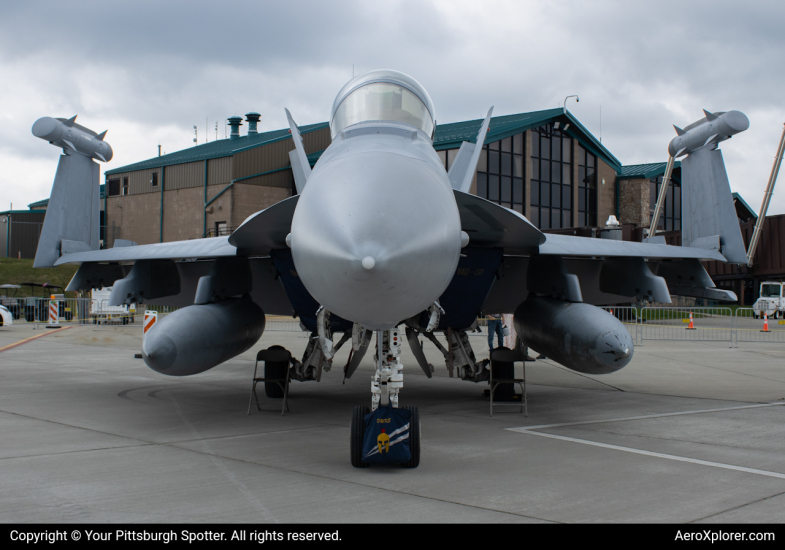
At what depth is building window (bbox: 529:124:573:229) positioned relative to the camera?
40.1 meters

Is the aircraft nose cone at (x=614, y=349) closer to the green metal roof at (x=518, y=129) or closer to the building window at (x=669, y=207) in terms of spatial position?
→ the green metal roof at (x=518, y=129)

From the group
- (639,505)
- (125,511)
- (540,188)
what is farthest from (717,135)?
(540,188)

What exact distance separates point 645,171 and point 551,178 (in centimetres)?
898

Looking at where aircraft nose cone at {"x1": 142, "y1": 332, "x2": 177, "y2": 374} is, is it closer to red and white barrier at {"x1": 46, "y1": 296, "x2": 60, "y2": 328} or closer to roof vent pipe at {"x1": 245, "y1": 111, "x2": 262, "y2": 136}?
red and white barrier at {"x1": 46, "y1": 296, "x2": 60, "y2": 328}

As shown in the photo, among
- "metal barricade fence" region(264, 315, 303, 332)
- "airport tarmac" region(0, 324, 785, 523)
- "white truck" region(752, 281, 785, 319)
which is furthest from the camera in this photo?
"white truck" region(752, 281, 785, 319)

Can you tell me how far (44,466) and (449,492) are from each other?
3.39 metres

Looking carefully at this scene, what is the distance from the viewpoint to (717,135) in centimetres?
948

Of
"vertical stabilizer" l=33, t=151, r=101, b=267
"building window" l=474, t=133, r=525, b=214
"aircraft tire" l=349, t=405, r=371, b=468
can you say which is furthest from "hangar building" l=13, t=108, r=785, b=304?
"aircraft tire" l=349, t=405, r=371, b=468

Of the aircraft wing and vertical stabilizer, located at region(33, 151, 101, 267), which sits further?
vertical stabilizer, located at region(33, 151, 101, 267)

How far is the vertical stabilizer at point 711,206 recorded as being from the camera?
9562mm

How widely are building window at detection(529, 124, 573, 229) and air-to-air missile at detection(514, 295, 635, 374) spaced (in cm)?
3189

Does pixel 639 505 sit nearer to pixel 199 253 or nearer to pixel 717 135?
pixel 199 253

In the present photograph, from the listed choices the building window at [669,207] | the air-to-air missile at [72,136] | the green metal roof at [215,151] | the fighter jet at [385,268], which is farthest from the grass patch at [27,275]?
the building window at [669,207]

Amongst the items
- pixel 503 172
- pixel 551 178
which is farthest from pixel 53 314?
pixel 551 178
